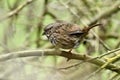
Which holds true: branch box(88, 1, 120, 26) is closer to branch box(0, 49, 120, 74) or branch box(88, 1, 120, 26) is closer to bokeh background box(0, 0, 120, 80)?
bokeh background box(0, 0, 120, 80)

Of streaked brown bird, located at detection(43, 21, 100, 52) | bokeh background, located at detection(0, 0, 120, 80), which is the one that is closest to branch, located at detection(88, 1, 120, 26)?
bokeh background, located at detection(0, 0, 120, 80)

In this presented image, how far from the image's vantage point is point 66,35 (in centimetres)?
362

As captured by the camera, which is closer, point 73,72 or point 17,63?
point 17,63

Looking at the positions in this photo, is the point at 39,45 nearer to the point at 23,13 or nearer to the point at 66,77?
the point at 23,13

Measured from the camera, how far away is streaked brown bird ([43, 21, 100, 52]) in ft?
11.5

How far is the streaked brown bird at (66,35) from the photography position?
3.50 m

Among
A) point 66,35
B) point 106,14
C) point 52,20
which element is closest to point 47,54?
point 66,35

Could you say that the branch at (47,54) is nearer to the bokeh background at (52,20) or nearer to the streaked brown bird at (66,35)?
the streaked brown bird at (66,35)

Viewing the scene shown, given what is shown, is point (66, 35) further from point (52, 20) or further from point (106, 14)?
point (52, 20)

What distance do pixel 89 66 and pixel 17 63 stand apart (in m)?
0.77

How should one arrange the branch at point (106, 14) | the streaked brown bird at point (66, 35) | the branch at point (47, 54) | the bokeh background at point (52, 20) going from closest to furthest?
the branch at point (47, 54) < the streaked brown bird at point (66, 35) < the bokeh background at point (52, 20) < the branch at point (106, 14)

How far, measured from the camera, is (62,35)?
3629 mm

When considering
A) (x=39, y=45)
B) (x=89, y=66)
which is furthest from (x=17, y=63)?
(x=39, y=45)

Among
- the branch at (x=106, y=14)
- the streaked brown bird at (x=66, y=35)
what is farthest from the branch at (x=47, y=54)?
the branch at (x=106, y=14)
